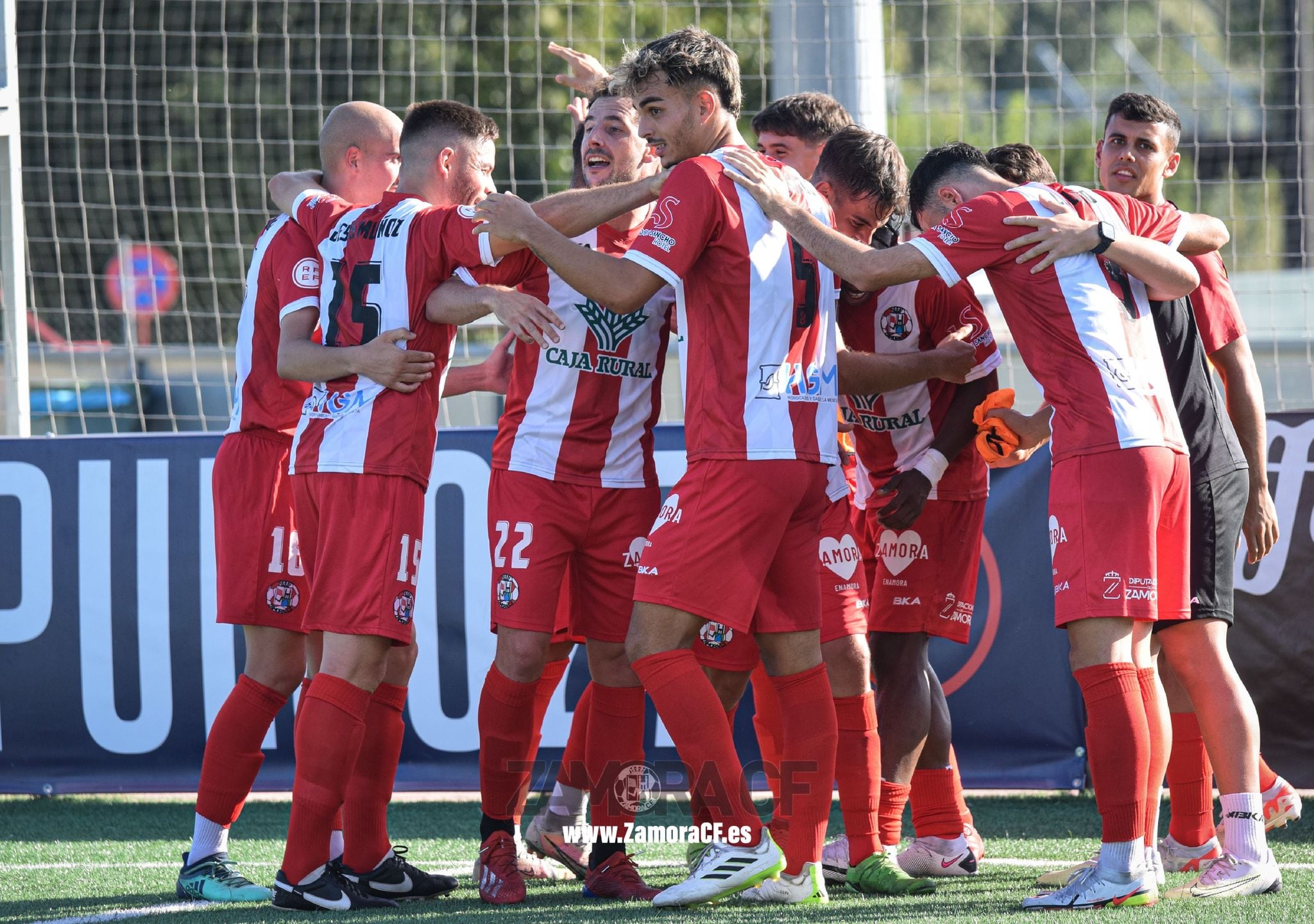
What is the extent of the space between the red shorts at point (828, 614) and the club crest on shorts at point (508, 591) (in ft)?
1.92

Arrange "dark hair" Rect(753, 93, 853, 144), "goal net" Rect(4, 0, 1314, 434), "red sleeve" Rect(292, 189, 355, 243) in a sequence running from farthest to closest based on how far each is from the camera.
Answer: "goal net" Rect(4, 0, 1314, 434) < "dark hair" Rect(753, 93, 853, 144) < "red sleeve" Rect(292, 189, 355, 243)

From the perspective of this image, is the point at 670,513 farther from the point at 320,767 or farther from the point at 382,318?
the point at 320,767

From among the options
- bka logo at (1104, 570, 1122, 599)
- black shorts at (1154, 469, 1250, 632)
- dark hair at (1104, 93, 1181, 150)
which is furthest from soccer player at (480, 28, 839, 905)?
dark hair at (1104, 93, 1181, 150)

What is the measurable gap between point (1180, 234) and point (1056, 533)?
0.97m

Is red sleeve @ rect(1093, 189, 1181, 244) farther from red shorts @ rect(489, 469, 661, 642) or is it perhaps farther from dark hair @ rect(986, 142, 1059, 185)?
red shorts @ rect(489, 469, 661, 642)

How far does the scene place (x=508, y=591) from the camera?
3.93m

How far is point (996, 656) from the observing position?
598 cm

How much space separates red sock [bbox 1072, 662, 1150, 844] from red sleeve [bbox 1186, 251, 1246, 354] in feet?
4.19

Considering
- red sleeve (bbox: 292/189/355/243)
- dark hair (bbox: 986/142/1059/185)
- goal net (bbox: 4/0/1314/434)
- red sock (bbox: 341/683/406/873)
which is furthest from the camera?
goal net (bbox: 4/0/1314/434)

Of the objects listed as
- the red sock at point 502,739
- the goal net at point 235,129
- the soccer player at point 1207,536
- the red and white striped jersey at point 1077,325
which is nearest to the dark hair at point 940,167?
the red and white striped jersey at point 1077,325

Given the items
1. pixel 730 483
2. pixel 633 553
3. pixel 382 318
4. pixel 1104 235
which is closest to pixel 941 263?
pixel 1104 235

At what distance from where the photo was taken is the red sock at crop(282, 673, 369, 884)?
12.1 ft

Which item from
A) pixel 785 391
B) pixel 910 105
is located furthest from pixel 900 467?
pixel 910 105

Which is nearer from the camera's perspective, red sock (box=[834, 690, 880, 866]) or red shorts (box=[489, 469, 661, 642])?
red shorts (box=[489, 469, 661, 642])
